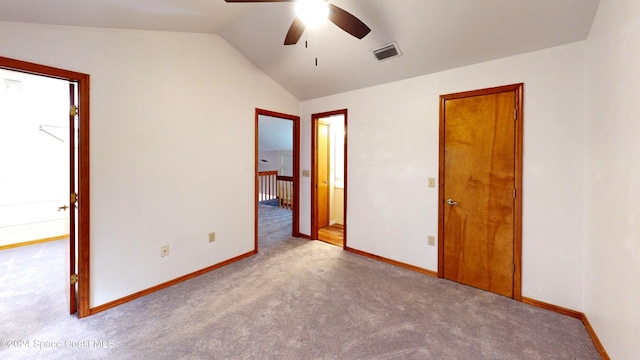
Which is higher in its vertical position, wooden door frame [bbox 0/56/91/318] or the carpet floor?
wooden door frame [bbox 0/56/91/318]

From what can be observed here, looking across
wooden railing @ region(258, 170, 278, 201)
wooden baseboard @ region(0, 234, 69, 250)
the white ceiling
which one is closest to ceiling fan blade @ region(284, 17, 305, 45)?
the white ceiling

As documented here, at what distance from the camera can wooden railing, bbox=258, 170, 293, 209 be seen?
686 centimetres

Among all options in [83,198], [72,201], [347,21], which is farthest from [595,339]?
[72,201]

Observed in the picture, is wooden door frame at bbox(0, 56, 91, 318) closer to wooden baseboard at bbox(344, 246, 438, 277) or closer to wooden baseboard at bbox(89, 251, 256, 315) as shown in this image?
wooden baseboard at bbox(89, 251, 256, 315)

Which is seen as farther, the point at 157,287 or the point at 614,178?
the point at 157,287

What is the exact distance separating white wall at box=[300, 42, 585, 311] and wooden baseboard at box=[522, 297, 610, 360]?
5 centimetres

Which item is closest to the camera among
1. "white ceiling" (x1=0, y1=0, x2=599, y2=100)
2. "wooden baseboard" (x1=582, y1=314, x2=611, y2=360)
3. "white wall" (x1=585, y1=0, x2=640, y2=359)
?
"white wall" (x1=585, y1=0, x2=640, y2=359)

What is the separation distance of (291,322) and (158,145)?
85.0 inches

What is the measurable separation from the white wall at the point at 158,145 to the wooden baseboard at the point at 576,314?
324cm

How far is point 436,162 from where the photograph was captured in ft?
9.07

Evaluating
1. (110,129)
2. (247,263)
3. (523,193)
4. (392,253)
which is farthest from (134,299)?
(523,193)

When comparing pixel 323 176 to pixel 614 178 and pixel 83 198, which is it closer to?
pixel 83 198

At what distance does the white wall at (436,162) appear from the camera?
207 centimetres

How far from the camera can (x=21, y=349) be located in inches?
65.8
